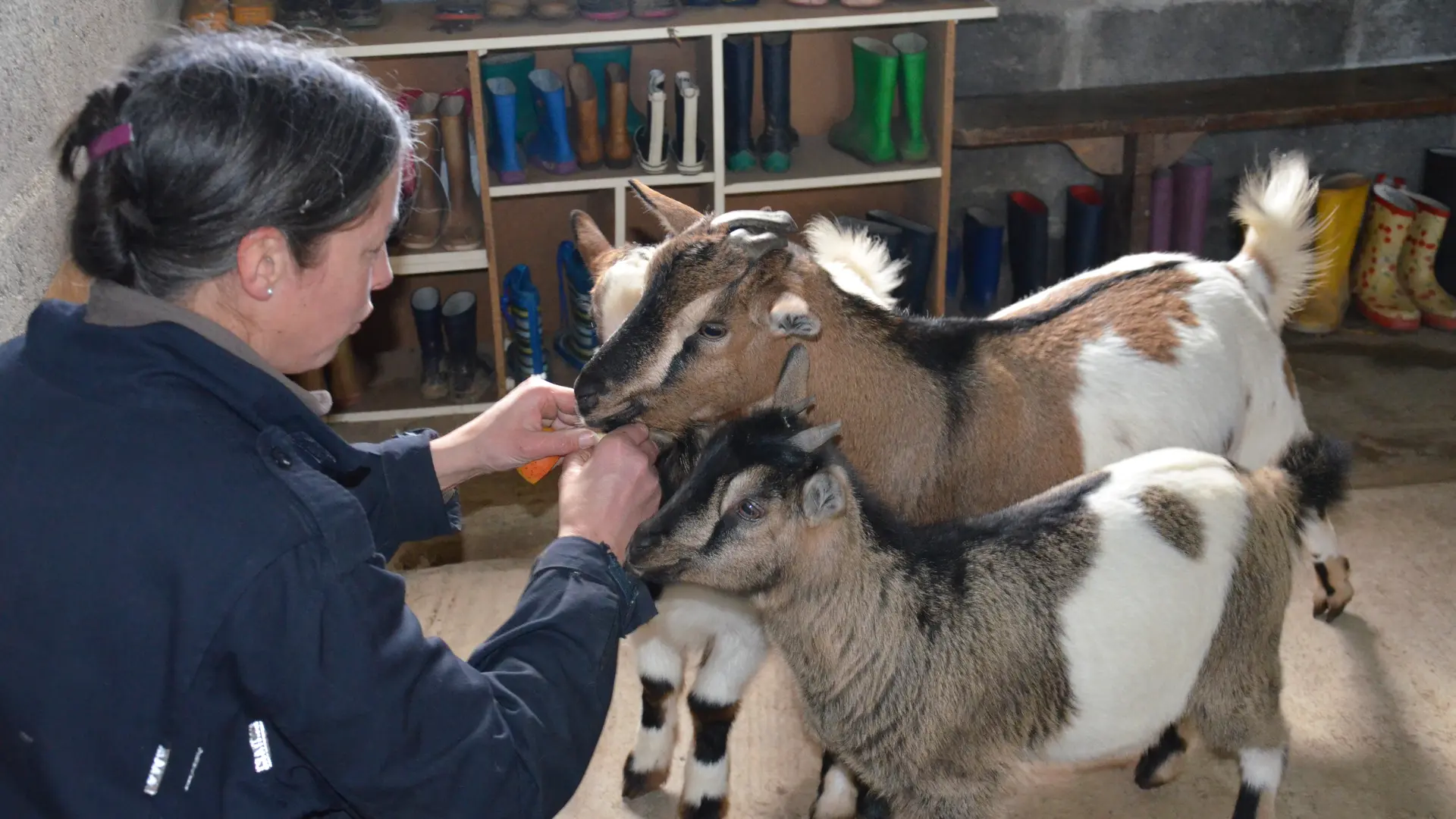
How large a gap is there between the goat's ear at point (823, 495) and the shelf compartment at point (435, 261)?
98.1 inches

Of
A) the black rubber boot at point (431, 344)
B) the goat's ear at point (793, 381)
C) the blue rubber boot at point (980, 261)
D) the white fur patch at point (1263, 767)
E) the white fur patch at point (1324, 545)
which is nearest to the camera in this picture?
the goat's ear at point (793, 381)

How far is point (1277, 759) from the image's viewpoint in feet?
8.16

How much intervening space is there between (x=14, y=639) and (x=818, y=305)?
1.56 metres

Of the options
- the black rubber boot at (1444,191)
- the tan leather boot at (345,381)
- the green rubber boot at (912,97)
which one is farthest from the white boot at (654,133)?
the black rubber boot at (1444,191)

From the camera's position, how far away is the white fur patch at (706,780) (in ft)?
8.91

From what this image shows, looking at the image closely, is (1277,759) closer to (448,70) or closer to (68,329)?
(68,329)

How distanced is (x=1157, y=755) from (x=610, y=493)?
5.32ft

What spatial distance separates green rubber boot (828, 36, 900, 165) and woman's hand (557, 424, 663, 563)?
8.80 feet

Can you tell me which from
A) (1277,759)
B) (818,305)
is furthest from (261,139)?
(1277,759)

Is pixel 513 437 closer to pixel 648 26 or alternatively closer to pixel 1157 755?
pixel 1157 755

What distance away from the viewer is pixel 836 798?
2.72 meters

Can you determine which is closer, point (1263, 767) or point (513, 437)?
point (513, 437)

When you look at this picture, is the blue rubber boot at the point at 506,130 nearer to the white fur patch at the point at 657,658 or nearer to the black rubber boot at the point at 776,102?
the black rubber boot at the point at 776,102

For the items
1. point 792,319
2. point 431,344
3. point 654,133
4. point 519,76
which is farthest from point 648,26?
point 792,319
